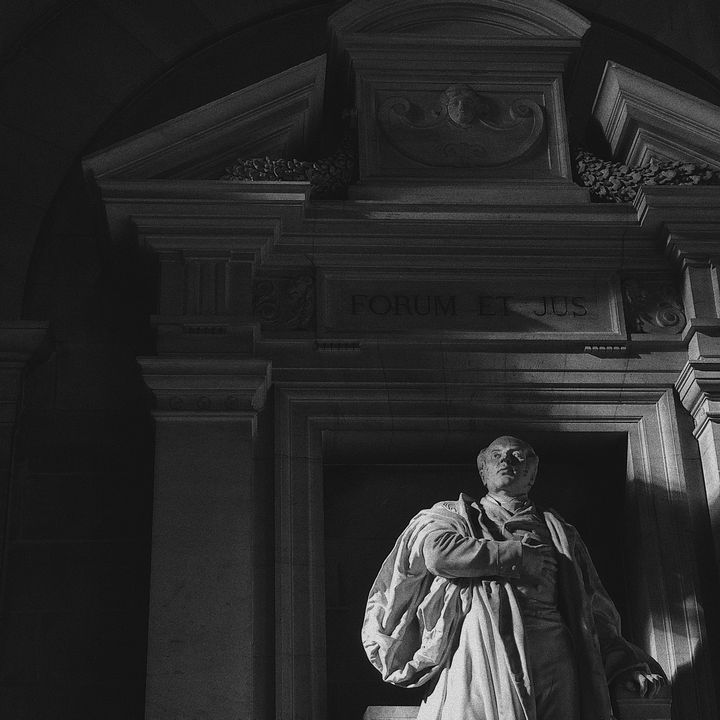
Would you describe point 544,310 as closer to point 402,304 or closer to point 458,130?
point 402,304

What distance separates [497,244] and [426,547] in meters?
2.29

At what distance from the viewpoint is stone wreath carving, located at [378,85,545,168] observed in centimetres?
1149

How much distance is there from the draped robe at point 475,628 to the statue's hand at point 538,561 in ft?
0.19

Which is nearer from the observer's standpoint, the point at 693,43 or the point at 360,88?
the point at 360,88

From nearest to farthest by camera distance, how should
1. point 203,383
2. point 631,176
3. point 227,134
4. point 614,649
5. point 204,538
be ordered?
point 614,649, point 204,538, point 203,383, point 227,134, point 631,176

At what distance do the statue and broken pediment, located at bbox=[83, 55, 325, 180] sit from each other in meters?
2.67

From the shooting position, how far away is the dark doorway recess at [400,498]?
34.7 ft

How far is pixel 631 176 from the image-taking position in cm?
1138

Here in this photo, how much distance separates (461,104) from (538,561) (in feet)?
10.6

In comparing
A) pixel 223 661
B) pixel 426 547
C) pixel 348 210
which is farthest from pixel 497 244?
pixel 223 661

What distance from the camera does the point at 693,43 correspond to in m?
12.6

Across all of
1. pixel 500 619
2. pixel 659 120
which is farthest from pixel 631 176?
pixel 500 619

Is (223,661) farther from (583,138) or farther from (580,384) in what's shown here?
(583,138)

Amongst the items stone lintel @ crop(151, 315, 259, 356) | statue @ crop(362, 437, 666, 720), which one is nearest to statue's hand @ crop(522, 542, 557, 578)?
statue @ crop(362, 437, 666, 720)
